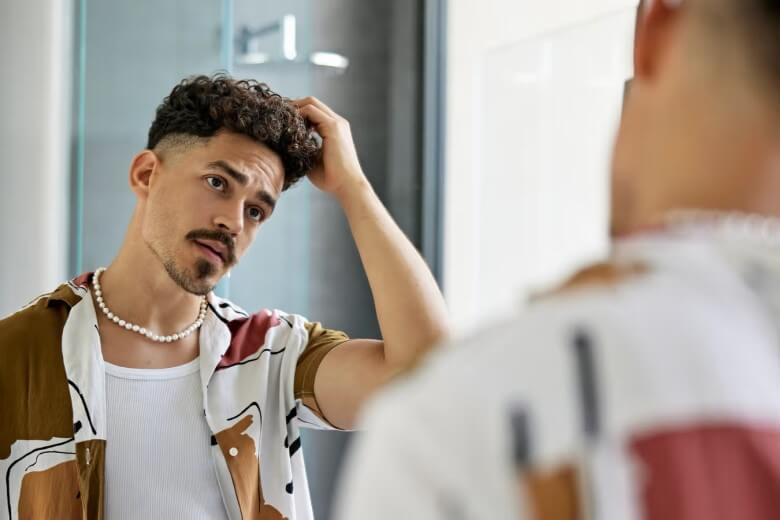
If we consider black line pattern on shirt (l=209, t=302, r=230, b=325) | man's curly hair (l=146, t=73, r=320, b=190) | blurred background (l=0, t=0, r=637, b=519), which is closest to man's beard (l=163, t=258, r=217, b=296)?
black line pattern on shirt (l=209, t=302, r=230, b=325)

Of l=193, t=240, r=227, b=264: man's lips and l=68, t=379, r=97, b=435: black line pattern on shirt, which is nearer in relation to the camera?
l=68, t=379, r=97, b=435: black line pattern on shirt

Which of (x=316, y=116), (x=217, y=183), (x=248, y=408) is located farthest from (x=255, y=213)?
(x=248, y=408)

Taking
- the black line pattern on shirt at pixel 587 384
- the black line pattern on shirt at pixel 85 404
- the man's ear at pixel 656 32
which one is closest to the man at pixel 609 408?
the black line pattern on shirt at pixel 587 384

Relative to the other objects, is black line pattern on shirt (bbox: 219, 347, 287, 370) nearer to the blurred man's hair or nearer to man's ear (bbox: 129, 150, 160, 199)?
man's ear (bbox: 129, 150, 160, 199)

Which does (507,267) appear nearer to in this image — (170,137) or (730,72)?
(170,137)

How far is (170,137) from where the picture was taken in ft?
5.20

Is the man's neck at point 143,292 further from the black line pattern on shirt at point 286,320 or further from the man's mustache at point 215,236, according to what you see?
the black line pattern on shirt at point 286,320

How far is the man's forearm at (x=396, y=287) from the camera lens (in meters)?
1.46

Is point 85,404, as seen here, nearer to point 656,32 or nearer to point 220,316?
point 220,316

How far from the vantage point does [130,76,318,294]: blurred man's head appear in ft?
4.88

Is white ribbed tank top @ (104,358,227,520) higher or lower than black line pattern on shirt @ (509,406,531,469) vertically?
lower

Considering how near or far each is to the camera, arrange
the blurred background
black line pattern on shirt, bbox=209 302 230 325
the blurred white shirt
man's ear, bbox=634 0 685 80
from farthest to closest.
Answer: the blurred background → black line pattern on shirt, bbox=209 302 230 325 → man's ear, bbox=634 0 685 80 → the blurred white shirt

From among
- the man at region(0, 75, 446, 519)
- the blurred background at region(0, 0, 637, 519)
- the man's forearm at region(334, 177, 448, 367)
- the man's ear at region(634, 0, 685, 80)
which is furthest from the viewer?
the blurred background at region(0, 0, 637, 519)

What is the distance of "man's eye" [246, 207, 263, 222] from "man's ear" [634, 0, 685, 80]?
3.71ft
